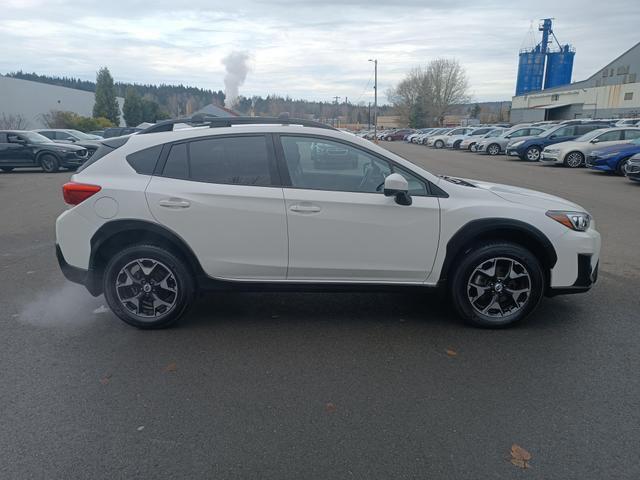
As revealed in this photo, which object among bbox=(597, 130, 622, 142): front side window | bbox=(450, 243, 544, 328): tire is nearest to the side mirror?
bbox=(450, 243, 544, 328): tire

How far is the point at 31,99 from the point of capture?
4475 cm

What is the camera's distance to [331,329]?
14.0 feet

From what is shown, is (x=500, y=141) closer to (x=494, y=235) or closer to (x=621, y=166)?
(x=621, y=166)

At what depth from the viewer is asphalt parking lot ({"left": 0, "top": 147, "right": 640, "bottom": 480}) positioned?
8.58ft

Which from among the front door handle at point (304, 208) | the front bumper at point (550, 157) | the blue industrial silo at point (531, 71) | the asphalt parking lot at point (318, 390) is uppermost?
the blue industrial silo at point (531, 71)

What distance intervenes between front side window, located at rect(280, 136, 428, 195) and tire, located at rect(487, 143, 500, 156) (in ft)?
91.1

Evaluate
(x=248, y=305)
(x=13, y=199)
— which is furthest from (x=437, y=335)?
(x=13, y=199)

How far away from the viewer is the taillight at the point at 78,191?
4.08 meters

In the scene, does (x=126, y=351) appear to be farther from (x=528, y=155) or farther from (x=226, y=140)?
(x=528, y=155)

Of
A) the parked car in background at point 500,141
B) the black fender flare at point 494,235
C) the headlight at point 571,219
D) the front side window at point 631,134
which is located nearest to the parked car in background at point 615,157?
the front side window at point 631,134

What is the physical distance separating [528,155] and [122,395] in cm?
2389

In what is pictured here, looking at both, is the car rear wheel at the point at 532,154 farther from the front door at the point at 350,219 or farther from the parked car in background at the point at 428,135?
the parked car in background at the point at 428,135

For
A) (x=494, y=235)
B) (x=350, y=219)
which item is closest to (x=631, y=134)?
(x=494, y=235)

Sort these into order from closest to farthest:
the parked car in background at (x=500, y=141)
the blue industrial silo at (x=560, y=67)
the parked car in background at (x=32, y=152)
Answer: the parked car in background at (x=32, y=152) < the parked car in background at (x=500, y=141) < the blue industrial silo at (x=560, y=67)
